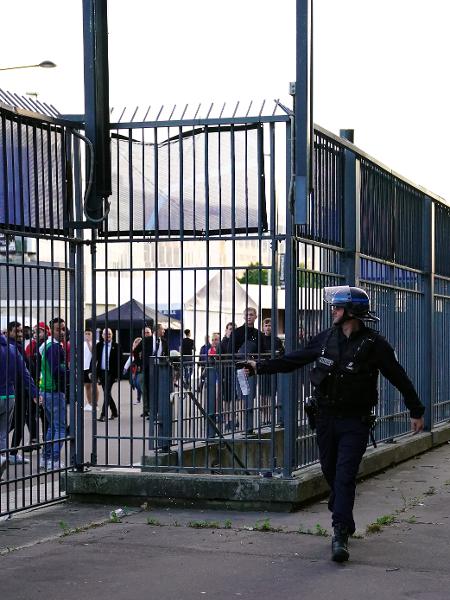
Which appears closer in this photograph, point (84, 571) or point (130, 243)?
point (84, 571)

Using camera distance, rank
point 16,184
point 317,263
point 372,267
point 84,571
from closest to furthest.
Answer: point 84,571
point 16,184
point 317,263
point 372,267

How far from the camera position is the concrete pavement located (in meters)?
7.08

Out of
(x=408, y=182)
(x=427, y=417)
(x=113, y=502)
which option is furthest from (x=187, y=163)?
(x=427, y=417)

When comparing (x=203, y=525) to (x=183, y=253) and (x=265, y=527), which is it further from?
(x=183, y=253)

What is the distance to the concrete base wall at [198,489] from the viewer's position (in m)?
10.1

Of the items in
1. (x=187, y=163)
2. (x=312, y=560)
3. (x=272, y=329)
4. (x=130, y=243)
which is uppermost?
(x=187, y=163)

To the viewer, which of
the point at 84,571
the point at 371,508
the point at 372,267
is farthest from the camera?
the point at 372,267

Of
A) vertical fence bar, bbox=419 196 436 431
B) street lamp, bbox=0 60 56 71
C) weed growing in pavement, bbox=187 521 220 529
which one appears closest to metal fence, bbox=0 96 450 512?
weed growing in pavement, bbox=187 521 220 529

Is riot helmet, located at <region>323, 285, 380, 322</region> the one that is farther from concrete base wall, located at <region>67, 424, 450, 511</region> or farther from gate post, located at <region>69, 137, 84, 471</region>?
gate post, located at <region>69, 137, 84, 471</region>

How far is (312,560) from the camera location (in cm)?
799

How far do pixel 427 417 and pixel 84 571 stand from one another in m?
9.77

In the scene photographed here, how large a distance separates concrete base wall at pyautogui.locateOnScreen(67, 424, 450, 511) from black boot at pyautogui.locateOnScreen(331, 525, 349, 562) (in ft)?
6.80

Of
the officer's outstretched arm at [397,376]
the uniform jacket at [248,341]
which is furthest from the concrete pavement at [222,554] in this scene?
the uniform jacket at [248,341]

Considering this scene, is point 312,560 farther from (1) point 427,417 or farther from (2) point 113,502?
(1) point 427,417
